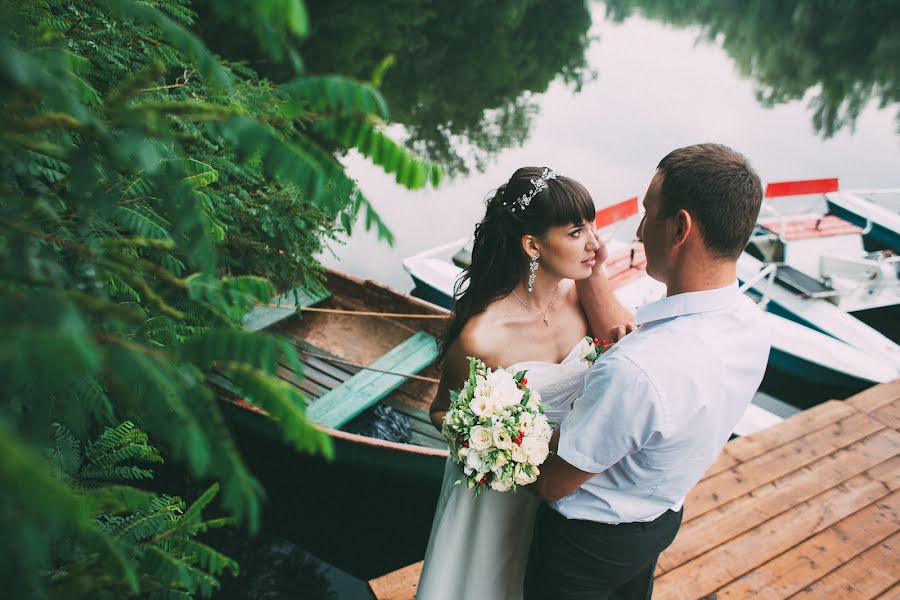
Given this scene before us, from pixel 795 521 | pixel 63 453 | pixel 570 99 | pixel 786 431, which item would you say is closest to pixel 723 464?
pixel 795 521

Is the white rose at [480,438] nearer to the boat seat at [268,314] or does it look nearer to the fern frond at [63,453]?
the fern frond at [63,453]

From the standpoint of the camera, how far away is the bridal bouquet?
1.92 metres

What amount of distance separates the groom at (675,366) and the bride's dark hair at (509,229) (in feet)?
2.33

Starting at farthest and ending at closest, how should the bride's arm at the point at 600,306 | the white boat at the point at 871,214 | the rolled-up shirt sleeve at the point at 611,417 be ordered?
the white boat at the point at 871,214 → the bride's arm at the point at 600,306 → the rolled-up shirt sleeve at the point at 611,417

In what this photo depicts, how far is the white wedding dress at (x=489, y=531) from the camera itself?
7.80 feet

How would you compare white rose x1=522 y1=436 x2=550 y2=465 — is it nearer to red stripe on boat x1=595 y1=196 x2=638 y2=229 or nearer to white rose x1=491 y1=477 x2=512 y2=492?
white rose x1=491 y1=477 x2=512 y2=492

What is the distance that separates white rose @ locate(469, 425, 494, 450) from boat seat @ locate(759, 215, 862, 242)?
29.6ft

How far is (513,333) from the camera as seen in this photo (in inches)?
101

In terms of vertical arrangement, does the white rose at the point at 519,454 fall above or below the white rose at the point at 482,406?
below

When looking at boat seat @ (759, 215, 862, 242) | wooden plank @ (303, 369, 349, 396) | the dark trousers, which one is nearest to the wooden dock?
the dark trousers

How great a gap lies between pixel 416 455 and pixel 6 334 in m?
3.56

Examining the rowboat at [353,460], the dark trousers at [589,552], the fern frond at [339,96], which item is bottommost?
the rowboat at [353,460]

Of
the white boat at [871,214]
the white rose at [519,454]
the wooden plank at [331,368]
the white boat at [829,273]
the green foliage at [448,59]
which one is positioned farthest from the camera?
the green foliage at [448,59]

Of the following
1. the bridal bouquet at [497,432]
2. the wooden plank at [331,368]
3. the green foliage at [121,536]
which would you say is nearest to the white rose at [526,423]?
the bridal bouquet at [497,432]
